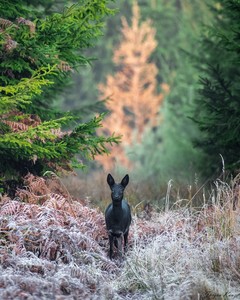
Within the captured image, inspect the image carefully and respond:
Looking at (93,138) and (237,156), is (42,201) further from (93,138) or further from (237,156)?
(237,156)

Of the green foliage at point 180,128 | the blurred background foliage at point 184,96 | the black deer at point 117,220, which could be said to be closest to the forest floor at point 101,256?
the black deer at point 117,220

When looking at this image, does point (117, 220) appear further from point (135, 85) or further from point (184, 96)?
point (135, 85)

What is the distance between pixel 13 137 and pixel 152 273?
112 inches

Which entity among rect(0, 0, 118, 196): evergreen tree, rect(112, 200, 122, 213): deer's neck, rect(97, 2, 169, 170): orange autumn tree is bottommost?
rect(112, 200, 122, 213): deer's neck

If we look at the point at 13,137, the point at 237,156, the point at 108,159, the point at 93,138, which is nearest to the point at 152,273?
the point at 13,137

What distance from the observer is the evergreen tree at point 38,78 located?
9.75m

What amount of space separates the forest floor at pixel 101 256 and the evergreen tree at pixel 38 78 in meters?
0.74

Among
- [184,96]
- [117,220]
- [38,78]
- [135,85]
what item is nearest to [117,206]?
[117,220]

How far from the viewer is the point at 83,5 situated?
10.6 metres

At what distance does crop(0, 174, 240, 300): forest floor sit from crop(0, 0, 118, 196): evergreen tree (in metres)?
0.74

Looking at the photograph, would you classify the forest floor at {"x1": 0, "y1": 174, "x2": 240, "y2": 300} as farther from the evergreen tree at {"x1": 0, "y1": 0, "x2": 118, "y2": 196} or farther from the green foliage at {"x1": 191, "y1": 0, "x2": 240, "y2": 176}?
the green foliage at {"x1": 191, "y1": 0, "x2": 240, "y2": 176}

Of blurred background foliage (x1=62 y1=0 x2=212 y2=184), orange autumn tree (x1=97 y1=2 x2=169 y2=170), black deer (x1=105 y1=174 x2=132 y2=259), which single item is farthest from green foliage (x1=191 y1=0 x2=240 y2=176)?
orange autumn tree (x1=97 y1=2 x2=169 y2=170)

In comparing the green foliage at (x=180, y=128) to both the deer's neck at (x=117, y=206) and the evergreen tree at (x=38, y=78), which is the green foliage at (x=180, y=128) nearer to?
the evergreen tree at (x=38, y=78)

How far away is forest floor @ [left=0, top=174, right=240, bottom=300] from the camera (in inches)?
287
